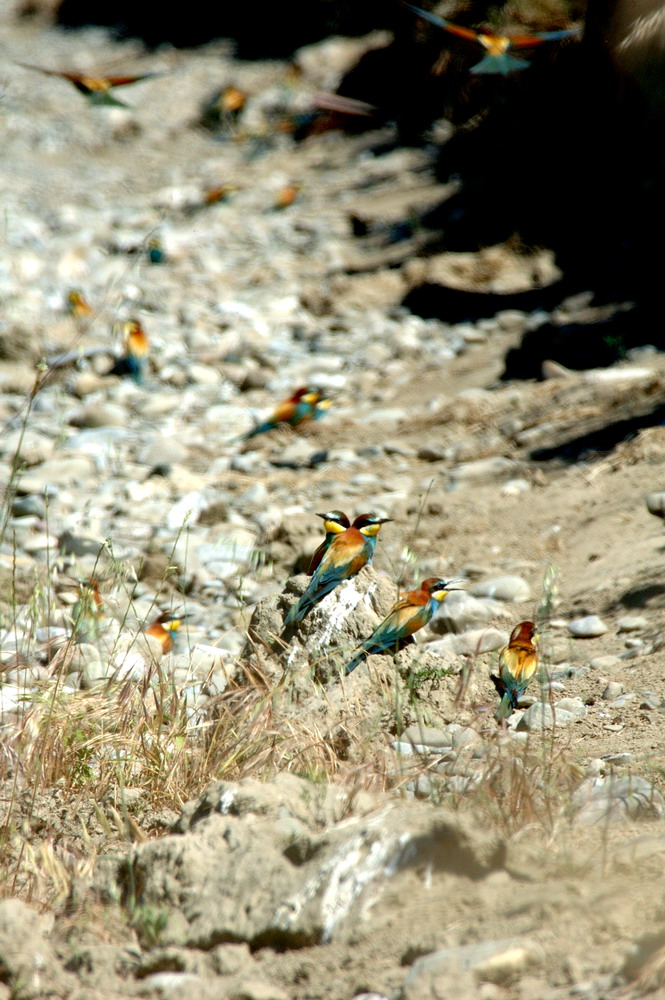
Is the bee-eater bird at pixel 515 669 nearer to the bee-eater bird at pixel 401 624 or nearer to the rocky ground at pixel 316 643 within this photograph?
the rocky ground at pixel 316 643

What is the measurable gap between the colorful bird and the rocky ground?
5.3 inches

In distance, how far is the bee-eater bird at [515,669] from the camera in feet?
9.57

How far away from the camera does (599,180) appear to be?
9.16 m

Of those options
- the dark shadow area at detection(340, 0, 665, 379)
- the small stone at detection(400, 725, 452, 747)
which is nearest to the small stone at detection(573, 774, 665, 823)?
the small stone at detection(400, 725, 452, 747)

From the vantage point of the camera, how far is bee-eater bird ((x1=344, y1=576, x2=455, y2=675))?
289 centimetres

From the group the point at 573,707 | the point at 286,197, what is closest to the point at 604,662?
the point at 573,707

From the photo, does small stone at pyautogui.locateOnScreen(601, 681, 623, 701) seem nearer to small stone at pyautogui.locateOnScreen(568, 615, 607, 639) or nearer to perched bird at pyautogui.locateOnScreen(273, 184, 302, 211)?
small stone at pyautogui.locateOnScreen(568, 615, 607, 639)

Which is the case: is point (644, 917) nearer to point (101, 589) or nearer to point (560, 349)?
point (101, 589)

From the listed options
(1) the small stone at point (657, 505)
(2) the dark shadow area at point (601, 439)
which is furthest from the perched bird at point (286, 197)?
(1) the small stone at point (657, 505)

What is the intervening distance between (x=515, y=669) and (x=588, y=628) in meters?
0.90

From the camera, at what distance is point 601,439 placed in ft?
17.8

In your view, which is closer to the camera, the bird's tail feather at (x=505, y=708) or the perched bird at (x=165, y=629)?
the bird's tail feather at (x=505, y=708)

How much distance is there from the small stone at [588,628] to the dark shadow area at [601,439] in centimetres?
168

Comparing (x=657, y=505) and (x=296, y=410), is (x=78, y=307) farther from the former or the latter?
(x=657, y=505)
